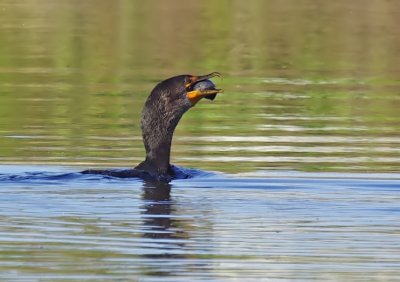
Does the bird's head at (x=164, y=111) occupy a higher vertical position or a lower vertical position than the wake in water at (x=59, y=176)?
higher

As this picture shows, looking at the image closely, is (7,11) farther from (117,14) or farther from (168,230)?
(168,230)

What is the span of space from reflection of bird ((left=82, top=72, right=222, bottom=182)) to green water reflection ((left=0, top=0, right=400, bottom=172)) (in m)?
0.85

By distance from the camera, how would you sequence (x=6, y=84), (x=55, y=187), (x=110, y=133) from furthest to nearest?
(x=6, y=84)
(x=110, y=133)
(x=55, y=187)

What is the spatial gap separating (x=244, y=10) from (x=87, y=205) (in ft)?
98.8

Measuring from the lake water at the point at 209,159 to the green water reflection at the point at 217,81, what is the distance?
0.18 ft

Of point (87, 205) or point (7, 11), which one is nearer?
point (87, 205)

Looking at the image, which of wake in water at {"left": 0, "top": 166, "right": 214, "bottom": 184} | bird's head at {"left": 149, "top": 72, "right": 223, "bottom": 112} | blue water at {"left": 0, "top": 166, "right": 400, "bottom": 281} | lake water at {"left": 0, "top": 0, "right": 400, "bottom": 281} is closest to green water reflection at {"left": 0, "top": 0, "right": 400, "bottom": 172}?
lake water at {"left": 0, "top": 0, "right": 400, "bottom": 281}

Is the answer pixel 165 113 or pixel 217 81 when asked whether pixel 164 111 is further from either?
pixel 217 81

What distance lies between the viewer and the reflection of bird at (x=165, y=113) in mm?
15016

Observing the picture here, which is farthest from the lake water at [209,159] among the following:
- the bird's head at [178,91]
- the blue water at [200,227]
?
the bird's head at [178,91]

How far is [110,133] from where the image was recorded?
18344mm

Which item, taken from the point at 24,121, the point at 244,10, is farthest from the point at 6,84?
the point at 244,10

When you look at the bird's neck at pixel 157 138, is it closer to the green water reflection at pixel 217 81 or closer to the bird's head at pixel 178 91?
the bird's head at pixel 178 91

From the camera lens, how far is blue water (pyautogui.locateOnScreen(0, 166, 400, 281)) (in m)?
10.1
